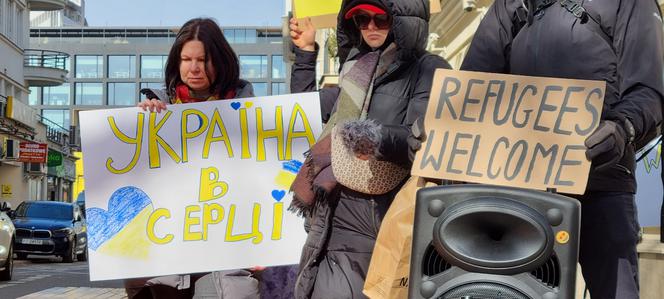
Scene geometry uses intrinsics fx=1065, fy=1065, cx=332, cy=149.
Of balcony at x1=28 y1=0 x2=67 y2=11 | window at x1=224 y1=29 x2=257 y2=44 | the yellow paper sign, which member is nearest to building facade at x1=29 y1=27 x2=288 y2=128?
window at x1=224 y1=29 x2=257 y2=44

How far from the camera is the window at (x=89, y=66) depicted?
111062 millimetres

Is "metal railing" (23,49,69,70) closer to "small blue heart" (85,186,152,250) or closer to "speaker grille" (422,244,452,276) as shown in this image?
"small blue heart" (85,186,152,250)

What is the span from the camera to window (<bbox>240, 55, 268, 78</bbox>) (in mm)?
108125

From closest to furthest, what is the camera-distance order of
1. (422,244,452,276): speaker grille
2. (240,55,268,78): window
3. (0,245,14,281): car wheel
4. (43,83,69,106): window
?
(422,244,452,276): speaker grille
(0,245,14,281): car wheel
(240,55,268,78): window
(43,83,69,106): window

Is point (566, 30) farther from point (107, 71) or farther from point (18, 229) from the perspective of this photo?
point (107, 71)

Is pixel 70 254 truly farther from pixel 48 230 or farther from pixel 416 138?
pixel 416 138

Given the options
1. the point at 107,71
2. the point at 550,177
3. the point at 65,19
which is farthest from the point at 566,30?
the point at 65,19

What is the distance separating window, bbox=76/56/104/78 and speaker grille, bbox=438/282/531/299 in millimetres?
111583

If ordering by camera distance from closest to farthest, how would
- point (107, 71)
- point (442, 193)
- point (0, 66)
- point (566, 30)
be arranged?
point (442, 193) → point (566, 30) → point (0, 66) → point (107, 71)

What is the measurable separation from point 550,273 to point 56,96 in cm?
11210

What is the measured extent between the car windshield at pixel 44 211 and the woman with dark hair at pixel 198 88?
21.6 meters

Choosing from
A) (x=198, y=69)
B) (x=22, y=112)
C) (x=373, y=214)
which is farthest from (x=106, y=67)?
(x=373, y=214)

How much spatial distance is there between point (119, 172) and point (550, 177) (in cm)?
186

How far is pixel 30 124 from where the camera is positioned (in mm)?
49688
